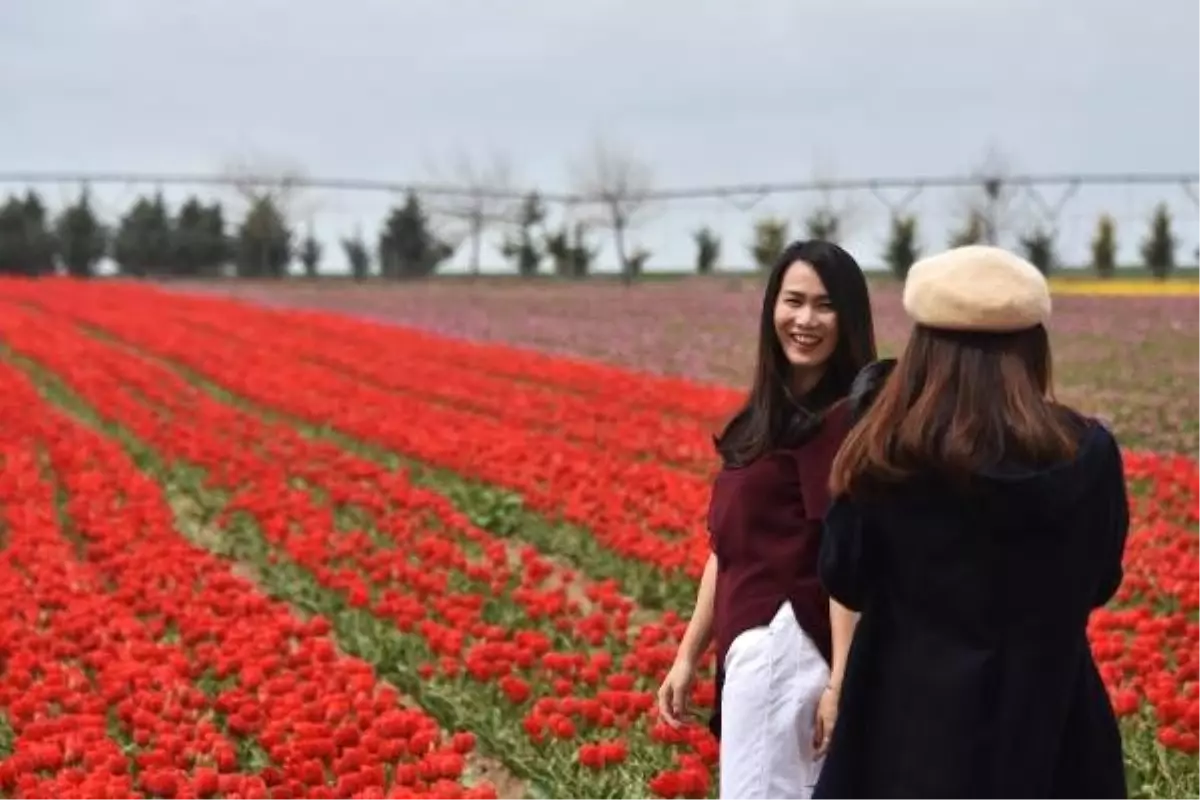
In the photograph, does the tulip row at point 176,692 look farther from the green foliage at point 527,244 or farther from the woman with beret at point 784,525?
the green foliage at point 527,244

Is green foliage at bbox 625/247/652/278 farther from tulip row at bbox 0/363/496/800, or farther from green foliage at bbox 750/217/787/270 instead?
tulip row at bbox 0/363/496/800

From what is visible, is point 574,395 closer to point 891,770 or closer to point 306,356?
point 306,356

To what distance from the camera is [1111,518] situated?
9.27 ft

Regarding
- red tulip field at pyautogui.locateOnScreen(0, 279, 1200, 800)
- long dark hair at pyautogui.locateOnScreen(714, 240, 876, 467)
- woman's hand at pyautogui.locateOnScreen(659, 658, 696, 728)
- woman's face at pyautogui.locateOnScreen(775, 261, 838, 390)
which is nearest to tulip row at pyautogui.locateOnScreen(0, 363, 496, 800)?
red tulip field at pyautogui.locateOnScreen(0, 279, 1200, 800)

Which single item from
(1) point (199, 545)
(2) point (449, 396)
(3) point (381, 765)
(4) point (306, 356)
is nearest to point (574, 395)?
(2) point (449, 396)

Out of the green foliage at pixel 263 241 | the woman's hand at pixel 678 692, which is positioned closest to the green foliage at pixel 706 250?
the green foliage at pixel 263 241

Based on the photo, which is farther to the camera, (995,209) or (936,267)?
(995,209)

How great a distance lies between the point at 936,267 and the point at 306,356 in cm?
1689

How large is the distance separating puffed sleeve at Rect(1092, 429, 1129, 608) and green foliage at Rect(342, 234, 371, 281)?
47914 mm

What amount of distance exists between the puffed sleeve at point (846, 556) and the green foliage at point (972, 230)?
38624mm

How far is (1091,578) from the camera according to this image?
283 centimetres

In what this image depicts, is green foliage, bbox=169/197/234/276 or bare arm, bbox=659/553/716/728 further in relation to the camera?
green foliage, bbox=169/197/234/276

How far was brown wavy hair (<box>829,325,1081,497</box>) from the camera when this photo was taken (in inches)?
107

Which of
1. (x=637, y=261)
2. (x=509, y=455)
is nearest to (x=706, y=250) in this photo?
(x=637, y=261)
